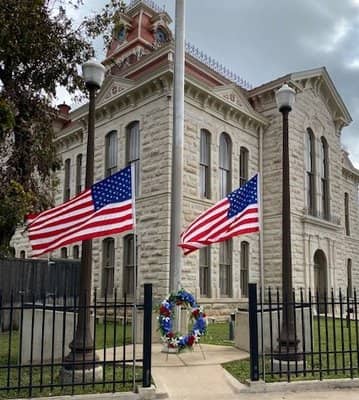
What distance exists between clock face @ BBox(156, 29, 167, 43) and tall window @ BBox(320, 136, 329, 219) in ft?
51.3

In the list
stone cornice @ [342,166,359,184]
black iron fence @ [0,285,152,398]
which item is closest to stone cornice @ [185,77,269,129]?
stone cornice @ [342,166,359,184]

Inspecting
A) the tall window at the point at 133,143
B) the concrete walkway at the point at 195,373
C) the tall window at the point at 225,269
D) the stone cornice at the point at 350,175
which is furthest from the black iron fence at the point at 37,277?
the stone cornice at the point at 350,175

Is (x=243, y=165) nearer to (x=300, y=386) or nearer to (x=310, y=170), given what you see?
(x=310, y=170)

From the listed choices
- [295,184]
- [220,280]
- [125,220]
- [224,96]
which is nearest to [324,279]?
[295,184]

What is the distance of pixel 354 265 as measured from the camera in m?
30.6

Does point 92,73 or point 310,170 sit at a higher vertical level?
point 310,170

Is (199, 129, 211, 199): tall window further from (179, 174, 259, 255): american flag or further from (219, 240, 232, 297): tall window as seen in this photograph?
(179, 174, 259, 255): american flag

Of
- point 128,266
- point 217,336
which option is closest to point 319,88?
point 128,266

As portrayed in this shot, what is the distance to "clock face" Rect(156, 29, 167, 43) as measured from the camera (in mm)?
34656

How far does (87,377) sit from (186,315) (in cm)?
452

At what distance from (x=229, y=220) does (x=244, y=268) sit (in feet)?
40.5

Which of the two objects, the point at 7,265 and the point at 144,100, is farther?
the point at 144,100

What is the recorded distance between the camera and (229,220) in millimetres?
9148

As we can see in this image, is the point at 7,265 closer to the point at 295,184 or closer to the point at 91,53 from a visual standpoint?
the point at 91,53
